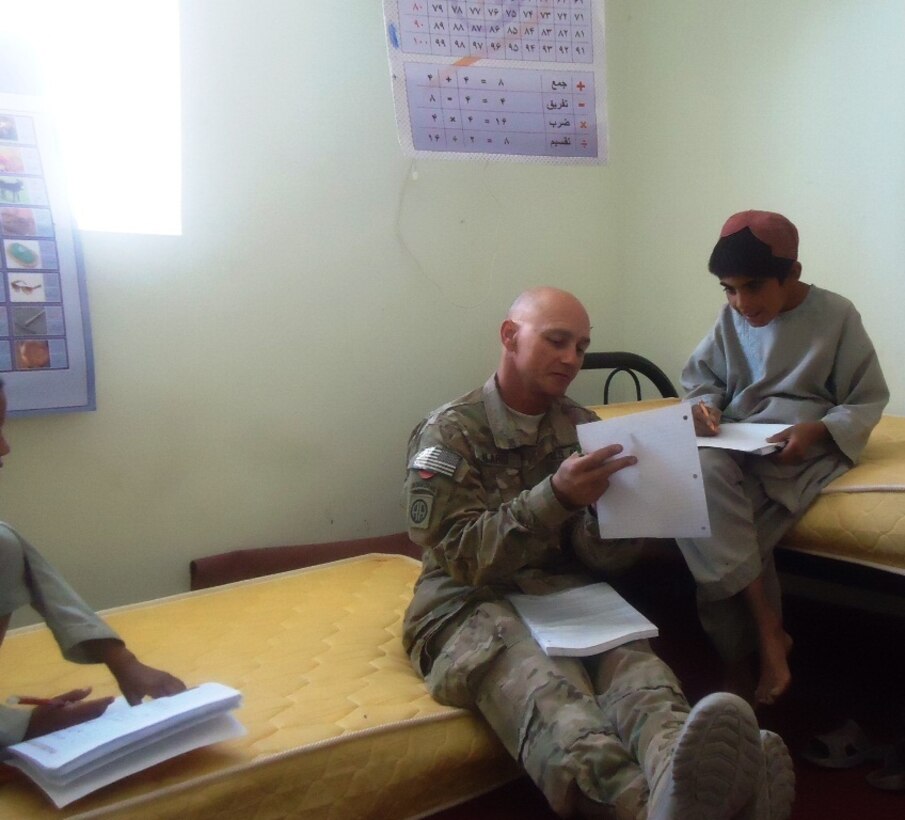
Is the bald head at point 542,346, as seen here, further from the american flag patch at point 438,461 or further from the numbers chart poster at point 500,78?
the numbers chart poster at point 500,78

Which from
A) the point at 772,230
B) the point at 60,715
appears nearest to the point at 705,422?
the point at 772,230

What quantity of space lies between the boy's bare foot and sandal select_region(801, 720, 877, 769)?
123 mm

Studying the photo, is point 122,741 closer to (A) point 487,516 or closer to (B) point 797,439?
(A) point 487,516

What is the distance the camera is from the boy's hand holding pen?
60.1 inches

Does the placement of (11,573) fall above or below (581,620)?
above

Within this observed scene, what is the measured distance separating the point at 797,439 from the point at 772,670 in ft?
1.24

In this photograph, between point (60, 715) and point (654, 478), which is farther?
point (654, 478)

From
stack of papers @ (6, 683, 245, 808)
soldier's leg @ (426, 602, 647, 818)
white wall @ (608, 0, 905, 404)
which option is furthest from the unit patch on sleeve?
white wall @ (608, 0, 905, 404)

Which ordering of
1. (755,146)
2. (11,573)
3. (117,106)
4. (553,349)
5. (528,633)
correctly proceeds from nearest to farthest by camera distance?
(11,573), (528,633), (553,349), (117,106), (755,146)

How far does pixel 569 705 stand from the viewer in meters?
1.16

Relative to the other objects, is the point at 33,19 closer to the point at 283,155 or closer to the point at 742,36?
the point at 283,155

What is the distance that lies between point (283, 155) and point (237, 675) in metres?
1.17

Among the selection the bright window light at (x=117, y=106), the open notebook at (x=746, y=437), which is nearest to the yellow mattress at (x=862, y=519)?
the open notebook at (x=746, y=437)

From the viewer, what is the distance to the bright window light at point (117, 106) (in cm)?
172
